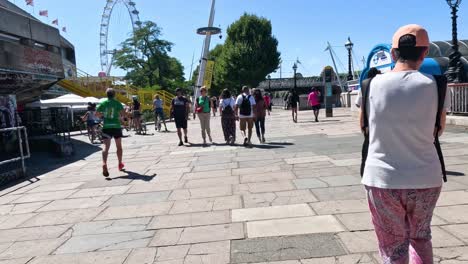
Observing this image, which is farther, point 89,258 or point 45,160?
point 45,160

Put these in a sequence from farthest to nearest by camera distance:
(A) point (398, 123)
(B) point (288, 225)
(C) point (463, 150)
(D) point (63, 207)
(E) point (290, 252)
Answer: (C) point (463, 150)
(D) point (63, 207)
(B) point (288, 225)
(E) point (290, 252)
(A) point (398, 123)

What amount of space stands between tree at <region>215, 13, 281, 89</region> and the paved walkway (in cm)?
4366

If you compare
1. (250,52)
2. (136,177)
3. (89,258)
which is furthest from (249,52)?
(89,258)

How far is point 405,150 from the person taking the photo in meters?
2.42

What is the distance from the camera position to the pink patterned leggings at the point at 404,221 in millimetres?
2455

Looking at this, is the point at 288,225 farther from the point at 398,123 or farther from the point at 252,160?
the point at 252,160

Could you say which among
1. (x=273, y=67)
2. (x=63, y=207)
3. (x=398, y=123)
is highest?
(x=273, y=67)

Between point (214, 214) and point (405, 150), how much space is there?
3283 millimetres

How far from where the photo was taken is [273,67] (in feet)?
176

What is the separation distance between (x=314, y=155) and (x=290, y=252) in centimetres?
582

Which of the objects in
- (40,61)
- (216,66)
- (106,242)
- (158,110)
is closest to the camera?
(106,242)

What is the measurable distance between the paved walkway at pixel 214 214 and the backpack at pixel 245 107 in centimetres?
271

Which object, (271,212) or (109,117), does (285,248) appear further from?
(109,117)

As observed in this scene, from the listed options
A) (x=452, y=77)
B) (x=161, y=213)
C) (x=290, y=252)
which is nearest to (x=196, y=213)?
(x=161, y=213)
